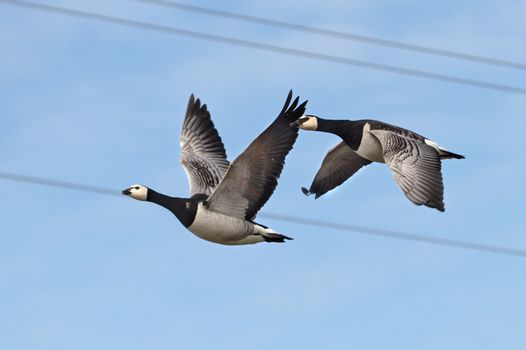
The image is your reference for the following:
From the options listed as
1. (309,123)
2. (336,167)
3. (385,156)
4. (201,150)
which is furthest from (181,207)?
(336,167)

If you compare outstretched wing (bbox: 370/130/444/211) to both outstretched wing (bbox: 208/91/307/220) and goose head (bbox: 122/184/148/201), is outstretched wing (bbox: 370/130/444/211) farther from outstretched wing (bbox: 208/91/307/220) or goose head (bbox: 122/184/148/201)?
goose head (bbox: 122/184/148/201)

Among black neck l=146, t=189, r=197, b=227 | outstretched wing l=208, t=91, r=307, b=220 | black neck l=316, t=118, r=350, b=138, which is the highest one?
black neck l=316, t=118, r=350, b=138

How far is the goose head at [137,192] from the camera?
2573 centimetres

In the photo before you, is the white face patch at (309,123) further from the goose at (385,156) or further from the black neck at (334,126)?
the black neck at (334,126)

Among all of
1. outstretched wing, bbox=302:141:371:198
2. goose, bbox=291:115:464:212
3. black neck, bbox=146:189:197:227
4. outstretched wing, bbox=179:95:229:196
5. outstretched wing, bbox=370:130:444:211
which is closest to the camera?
outstretched wing, bbox=370:130:444:211

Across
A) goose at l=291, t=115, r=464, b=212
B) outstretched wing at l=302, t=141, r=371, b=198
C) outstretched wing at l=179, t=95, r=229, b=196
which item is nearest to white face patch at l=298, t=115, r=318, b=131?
goose at l=291, t=115, r=464, b=212

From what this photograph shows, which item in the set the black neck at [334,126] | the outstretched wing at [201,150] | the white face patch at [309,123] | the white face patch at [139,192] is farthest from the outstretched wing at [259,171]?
the white face patch at [309,123]

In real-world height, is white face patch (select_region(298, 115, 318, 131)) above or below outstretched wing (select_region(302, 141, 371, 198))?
above

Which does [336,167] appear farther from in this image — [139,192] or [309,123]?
[139,192]

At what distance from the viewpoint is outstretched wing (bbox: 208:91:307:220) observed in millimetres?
23781

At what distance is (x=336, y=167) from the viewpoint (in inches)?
1180

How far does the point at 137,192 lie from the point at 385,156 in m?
5.00

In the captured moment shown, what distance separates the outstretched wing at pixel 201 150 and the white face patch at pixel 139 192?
4.79 feet

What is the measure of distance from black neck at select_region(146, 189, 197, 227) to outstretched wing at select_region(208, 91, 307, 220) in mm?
376
